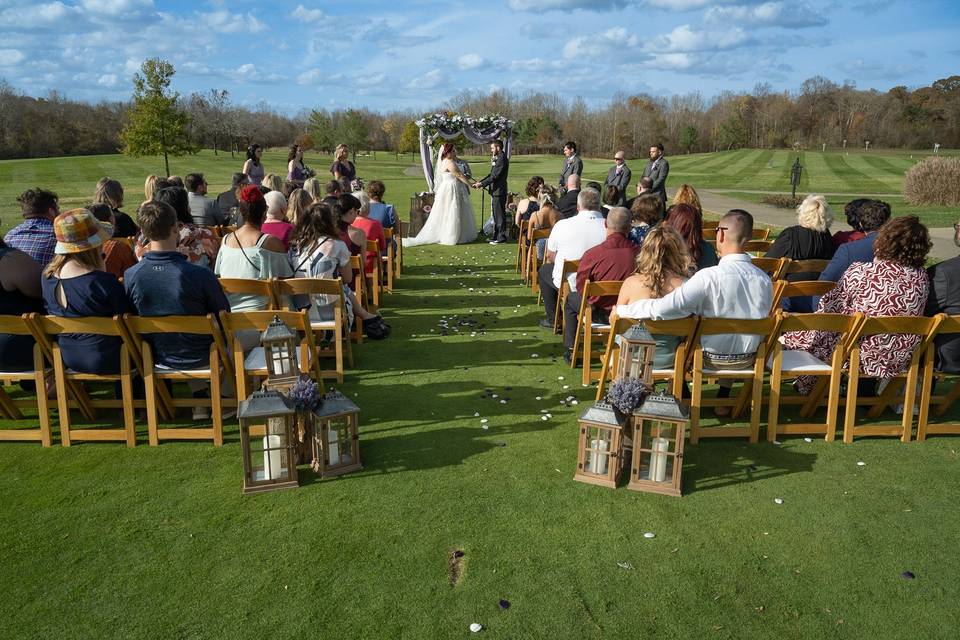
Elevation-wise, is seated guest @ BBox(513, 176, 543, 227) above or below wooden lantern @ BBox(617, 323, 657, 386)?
above

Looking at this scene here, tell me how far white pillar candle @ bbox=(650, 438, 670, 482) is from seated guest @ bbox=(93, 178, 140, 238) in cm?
584

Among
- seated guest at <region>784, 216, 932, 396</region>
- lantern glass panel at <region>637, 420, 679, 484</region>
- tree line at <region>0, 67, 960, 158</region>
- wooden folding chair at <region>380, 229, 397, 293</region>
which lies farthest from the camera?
tree line at <region>0, 67, 960, 158</region>

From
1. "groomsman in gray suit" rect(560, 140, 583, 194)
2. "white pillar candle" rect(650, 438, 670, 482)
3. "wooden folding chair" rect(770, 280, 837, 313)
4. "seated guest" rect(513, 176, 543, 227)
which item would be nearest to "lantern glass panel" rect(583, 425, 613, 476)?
"white pillar candle" rect(650, 438, 670, 482)

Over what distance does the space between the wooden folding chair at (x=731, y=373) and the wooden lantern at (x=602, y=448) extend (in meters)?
0.72

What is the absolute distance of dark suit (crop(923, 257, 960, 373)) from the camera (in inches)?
180

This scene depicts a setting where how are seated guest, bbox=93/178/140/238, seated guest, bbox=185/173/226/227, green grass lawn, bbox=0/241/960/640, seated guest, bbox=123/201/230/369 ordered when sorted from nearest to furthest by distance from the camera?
green grass lawn, bbox=0/241/960/640
seated guest, bbox=123/201/230/369
seated guest, bbox=93/178/140/238
seated guest, bbox=185/173/226/227

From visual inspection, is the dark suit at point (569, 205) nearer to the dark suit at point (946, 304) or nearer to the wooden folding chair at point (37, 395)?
the dark suit at point (946, 304)

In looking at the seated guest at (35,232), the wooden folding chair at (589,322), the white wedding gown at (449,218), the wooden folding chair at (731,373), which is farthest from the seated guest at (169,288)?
the white wedding gown at (449,218)

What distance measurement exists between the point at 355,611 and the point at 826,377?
11.8ft

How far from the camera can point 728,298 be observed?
14.1 feet

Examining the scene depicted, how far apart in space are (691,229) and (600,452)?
2.76 m

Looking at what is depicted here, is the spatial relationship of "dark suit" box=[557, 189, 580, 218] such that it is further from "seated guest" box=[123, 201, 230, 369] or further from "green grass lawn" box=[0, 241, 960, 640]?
"seated guest" box=[123, 201, 230, 369]

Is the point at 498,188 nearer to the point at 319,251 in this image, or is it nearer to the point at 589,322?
the point at 319,251

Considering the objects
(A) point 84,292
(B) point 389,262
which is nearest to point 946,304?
(A) point 84,292
